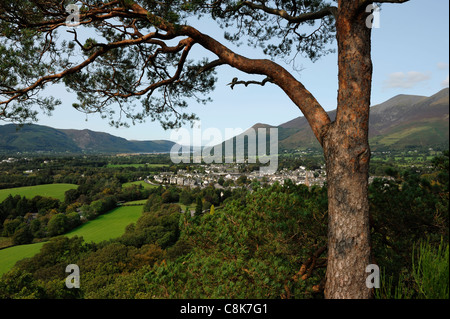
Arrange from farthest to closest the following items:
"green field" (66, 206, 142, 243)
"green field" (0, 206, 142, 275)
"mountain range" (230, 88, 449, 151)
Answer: "green field" (66, 206, 142, 243) < "green field" (0, 206, 142, 275) < "mountain range" (230, 88, 449, 151)

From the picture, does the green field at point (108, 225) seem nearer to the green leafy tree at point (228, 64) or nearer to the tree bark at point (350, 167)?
the green leafy tree at point (228, 64)

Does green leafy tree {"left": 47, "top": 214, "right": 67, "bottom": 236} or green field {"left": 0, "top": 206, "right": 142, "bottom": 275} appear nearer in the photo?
green field {"left": 0, "top": 206, "right": 142, "bottom": 275}

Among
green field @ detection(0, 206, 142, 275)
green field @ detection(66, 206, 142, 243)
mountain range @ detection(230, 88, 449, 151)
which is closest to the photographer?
mountain range @ detection(230, 88, 449, 151)

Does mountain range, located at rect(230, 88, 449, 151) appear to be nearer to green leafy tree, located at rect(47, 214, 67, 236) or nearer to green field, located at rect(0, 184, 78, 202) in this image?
green field, located at rect(0, 184, 78, 202)

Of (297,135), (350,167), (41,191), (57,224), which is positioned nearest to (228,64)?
(350,167)

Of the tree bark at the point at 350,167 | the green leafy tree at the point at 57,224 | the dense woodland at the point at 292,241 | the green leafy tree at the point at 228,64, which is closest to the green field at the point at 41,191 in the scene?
the green leafy tree at the point at 57,224

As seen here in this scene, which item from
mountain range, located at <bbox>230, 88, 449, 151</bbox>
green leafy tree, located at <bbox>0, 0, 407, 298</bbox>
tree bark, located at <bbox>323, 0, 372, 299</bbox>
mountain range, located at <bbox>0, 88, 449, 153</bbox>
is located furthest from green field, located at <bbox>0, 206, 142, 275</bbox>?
tree bark, located at <bbox>323, 0, 372, 299</bbox>

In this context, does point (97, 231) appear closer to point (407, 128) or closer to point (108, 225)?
point (108, 225)

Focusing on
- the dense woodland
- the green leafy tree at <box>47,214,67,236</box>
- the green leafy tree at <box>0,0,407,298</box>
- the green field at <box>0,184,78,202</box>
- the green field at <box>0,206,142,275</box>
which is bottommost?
the green field at <box>0,206,142,275</box>
